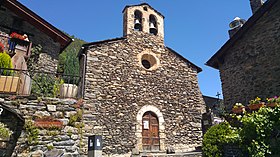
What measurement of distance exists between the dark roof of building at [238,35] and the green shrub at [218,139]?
4451mm

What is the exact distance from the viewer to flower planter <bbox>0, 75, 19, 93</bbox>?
461 cm

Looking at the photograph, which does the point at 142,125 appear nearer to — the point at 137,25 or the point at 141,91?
the point at 141,91

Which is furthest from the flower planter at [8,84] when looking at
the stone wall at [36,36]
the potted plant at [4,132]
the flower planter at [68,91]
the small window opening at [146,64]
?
the small window opening at [146,64]

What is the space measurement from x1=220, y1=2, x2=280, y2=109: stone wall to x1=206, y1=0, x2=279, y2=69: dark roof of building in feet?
0.50

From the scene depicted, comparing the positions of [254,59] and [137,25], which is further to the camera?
[137,25]

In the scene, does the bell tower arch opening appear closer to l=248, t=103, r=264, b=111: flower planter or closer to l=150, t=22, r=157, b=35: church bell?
l=150, t=22, r=157, b=35: church bell

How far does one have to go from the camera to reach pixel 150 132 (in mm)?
8914

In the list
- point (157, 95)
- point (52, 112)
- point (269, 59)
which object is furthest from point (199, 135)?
point (52, 112)

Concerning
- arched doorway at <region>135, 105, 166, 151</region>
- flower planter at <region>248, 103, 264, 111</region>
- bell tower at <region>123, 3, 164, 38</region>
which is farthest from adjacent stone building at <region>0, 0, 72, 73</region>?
flower planter at <region>248, 103, 264, 111</region>

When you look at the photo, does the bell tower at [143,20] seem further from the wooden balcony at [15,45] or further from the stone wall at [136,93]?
the wooden balcony at [15,45]

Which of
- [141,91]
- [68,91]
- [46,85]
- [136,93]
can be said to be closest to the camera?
[68,91]

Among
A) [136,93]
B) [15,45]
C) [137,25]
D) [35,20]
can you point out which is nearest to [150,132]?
[136,93]

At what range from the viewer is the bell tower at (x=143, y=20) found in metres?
10.2

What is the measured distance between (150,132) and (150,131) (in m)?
0.04
